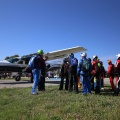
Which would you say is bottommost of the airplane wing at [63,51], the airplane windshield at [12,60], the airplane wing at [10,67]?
the airplane wing at [10,67]

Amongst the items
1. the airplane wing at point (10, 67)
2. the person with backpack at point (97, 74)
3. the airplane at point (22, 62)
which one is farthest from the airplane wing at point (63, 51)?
the person with backpack at point (97, 74)

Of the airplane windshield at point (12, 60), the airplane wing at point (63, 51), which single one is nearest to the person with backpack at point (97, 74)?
the airplane windshield at point (12, 60)

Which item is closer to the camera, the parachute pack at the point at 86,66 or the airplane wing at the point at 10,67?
the parachute pack at the point at 86,66

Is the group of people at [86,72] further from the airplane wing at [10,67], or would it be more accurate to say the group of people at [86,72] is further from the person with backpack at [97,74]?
the airplane wing at [10,67]

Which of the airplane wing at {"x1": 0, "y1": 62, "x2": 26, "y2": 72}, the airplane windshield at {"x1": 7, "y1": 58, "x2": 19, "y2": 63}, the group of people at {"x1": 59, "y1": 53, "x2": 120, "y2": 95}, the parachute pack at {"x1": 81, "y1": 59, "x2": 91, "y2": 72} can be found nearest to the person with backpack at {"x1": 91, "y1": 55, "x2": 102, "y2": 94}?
the group of people at {"x1": 59, "y1": 53, "x2": 120, "y2": 95}

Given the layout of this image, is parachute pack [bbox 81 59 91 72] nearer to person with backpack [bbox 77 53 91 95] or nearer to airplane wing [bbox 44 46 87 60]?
person with backpack [bbox 77 53 91 95]

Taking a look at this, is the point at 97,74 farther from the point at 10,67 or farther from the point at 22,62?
the point at 22,62

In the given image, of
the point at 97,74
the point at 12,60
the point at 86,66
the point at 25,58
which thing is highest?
the point at 25,58

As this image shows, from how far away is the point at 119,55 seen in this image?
34.6ft

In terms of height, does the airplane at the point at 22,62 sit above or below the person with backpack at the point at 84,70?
above

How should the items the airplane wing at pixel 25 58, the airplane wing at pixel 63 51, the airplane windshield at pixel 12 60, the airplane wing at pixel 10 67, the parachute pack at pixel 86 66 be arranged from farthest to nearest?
the airplane wing at pixel 63 51 → the airplane windshield at pixel 12 60 → the airplane wing at pixel 25 58 → the airplane wing at pixel 10 67 → the parachute pack at pixel 86 66

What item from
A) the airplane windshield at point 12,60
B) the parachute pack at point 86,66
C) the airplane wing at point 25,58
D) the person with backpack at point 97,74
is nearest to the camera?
the parachute pack at point 86,66

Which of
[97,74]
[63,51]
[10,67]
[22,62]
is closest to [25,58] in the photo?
[22,62]

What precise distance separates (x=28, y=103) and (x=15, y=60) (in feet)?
66.0
